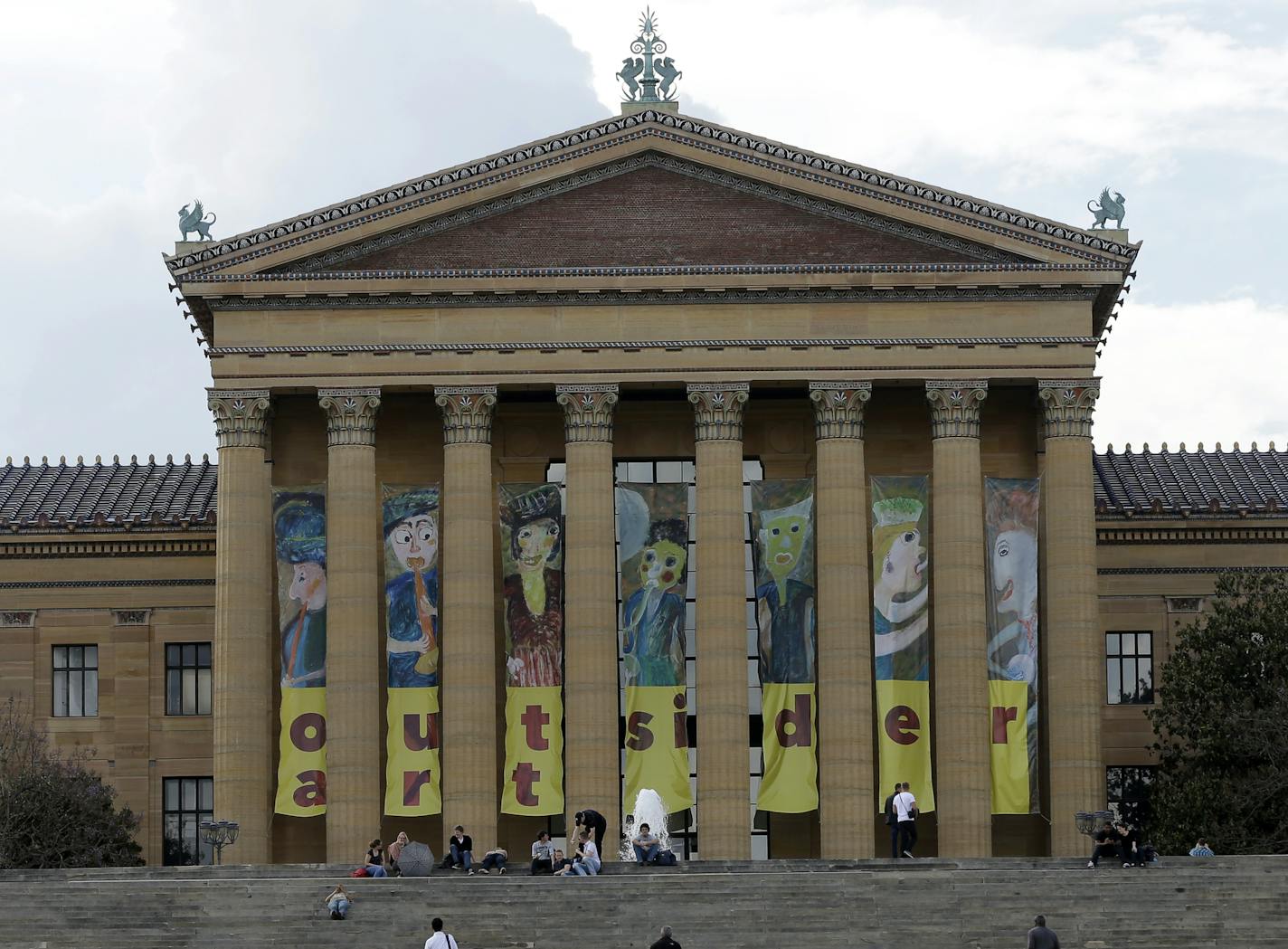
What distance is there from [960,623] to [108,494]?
2649 cm

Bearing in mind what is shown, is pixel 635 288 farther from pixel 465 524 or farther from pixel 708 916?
pixel 708 916

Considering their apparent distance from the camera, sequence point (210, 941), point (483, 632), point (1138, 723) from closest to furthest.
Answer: point (210, 941) → point (483, 632) → point (1138, 723)

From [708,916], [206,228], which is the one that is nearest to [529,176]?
[206,228]

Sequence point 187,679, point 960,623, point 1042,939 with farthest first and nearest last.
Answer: point 187,679 → point 960,623 → point 1042,939

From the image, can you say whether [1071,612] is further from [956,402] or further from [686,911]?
[686,911]

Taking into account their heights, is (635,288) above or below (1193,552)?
above

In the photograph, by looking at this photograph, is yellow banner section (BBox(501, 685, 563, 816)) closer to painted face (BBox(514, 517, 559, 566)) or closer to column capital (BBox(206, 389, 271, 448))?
painted face (BBox(514, 517, 559, 566))

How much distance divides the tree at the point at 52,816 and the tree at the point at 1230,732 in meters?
26.7

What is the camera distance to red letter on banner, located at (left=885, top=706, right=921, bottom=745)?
71.2m

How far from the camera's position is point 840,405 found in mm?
72812

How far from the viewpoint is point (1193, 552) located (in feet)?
261

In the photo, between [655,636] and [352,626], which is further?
[352,626]

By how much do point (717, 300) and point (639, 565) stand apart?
7.06 meters

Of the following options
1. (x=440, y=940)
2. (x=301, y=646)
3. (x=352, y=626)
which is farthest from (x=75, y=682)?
(x=440, y=940)
